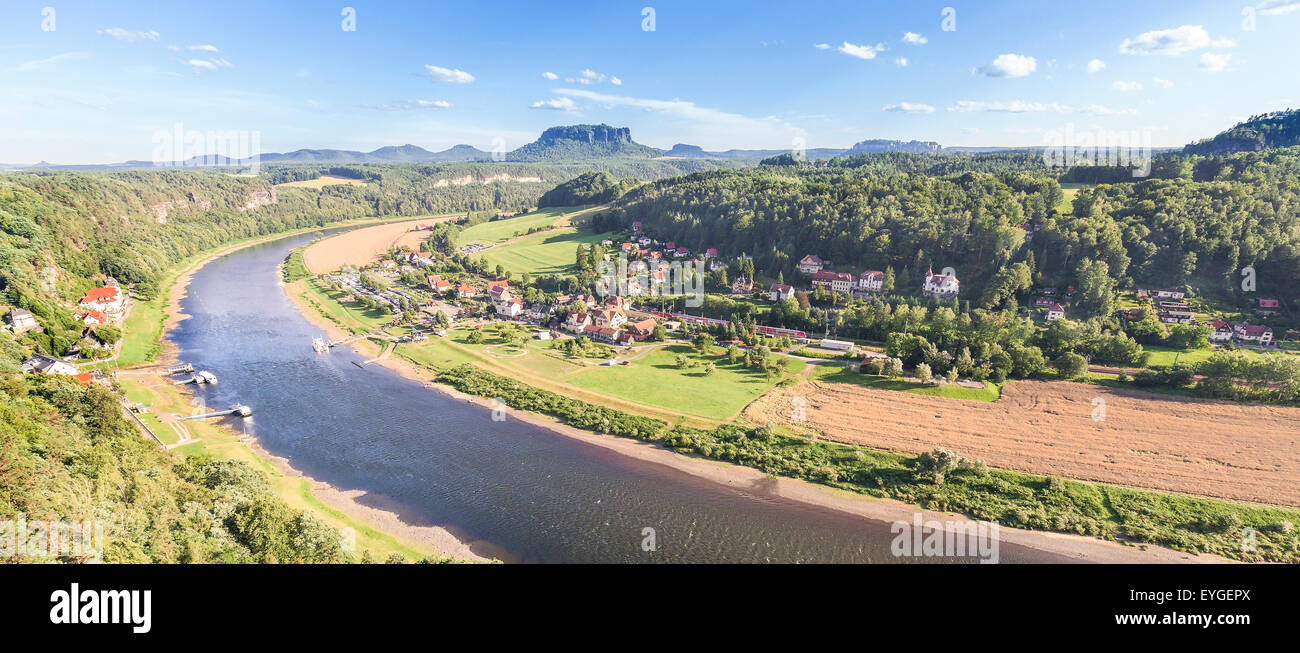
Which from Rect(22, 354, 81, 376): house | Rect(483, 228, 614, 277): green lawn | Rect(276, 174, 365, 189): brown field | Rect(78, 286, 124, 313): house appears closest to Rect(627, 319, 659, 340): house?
Rect(483, 228, 614, 277): green lawn

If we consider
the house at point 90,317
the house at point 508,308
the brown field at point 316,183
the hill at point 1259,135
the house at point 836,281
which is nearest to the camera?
the house at point 90,317

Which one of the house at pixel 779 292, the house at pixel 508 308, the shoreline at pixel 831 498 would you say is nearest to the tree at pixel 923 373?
the shoreline at pixel 831 498

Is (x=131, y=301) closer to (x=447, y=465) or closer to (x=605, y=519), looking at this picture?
(x=447, y=465)

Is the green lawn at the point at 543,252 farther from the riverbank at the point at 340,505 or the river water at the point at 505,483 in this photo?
the riverbank at the point at 340,505

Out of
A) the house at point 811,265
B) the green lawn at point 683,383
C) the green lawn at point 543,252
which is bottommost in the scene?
the green lawn at point 683,383

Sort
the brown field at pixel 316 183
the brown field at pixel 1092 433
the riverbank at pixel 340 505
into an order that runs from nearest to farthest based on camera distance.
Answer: the riverbank at pixel 340 505
the brown field at pixel 1092 433
the brown field at pixel 316 183

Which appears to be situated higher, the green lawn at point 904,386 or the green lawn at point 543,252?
the green lawn at point 543,252
